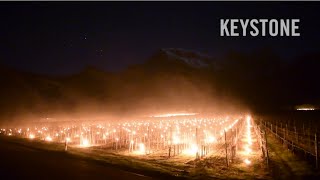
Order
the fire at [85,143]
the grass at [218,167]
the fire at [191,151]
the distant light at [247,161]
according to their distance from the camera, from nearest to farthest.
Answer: the grass at [218,167]
the distant light at [247,161]
the fire at [191,151]
the fire at [85,143]

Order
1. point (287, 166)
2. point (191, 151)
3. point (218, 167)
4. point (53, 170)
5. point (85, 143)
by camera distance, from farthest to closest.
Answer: point (85, 143) < point (191, 151) < point (218, 167) < point (287, 166) < point (53, 170)

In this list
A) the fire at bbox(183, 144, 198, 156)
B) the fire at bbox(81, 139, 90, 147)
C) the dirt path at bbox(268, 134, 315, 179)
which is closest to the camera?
the dirt path at bbox(268, 134, 315, 179)

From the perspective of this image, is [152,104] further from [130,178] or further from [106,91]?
[130,178]

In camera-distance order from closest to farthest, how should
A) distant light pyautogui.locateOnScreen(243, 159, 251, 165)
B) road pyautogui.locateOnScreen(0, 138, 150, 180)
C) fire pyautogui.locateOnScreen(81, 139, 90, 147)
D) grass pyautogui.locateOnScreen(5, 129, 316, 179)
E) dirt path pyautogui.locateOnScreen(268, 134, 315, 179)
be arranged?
road pyautogui.locateOnScreen(0, 138, 150, 180)
grass pyautogui.locateOnScreen(5, 129, 316, 179)
dirt path pyautogui.locateOnScreen(268, 134, 315, 179)
distant light pyautogui.locateOnScreen(243, 159, 251, 165)
fire pyautogui.locateOnScreen(81, 139, 90, 147)

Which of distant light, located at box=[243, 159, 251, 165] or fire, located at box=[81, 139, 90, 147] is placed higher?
fire, located at box=[81, 139, 90, 147]

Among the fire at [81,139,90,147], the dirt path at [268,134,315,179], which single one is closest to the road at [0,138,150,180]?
the dirt path at [268,134,315,179]

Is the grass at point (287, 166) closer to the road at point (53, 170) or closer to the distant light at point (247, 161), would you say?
the distant light at point (247, 161)

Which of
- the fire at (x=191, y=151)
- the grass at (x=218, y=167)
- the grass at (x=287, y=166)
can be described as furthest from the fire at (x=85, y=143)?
the grass at (x=287, y=166)

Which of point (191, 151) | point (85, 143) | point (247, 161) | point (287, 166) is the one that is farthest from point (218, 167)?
point (85, 143)

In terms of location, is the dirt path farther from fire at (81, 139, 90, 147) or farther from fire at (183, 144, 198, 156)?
fire at (81, 139, 90, 147)

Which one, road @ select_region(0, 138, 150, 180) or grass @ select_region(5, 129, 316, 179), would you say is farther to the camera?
grass @ select_region(5, 129, 316, 179)

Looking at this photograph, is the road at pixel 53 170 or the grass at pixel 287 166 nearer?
the road at pixel 53 170

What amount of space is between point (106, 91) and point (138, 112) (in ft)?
79.6

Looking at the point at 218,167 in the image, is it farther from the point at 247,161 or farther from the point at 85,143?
the point at 85,143
